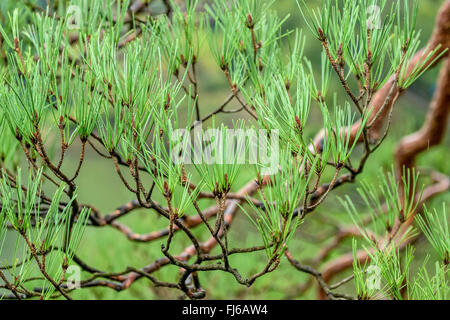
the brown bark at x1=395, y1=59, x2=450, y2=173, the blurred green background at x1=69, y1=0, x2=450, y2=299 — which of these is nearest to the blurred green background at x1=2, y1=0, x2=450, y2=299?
the blurred green background at x1=69, y1=0, x2=450, y2=299

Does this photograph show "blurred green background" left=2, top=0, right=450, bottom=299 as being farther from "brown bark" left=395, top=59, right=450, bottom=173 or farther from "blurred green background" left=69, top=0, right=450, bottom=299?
"brown bark" left=395, top=59, right=450, bottom=173

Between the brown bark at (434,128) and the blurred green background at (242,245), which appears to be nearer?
the brown bark at (434,128)

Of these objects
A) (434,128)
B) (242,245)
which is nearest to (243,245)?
(242,245)

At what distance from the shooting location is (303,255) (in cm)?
129

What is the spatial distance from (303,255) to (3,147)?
36.9 inches

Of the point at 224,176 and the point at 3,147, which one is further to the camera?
the point at 3,147

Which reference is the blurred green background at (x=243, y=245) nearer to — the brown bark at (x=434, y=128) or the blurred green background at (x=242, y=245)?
the blurred green background at (x=242, y=245)

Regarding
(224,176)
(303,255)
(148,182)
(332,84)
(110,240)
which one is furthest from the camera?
(332,84)

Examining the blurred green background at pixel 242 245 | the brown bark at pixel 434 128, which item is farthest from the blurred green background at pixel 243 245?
the brown bark at pixel 434 128

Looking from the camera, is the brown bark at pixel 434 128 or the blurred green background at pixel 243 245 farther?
the blurred green background at pixel 243 245

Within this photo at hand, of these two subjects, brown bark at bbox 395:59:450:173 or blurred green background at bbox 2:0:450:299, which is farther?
blurred green background at bbox 2:0:450:299

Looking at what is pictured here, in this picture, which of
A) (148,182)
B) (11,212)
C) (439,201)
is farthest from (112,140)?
(148,182)

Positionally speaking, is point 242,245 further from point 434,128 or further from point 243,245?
point 434,128
